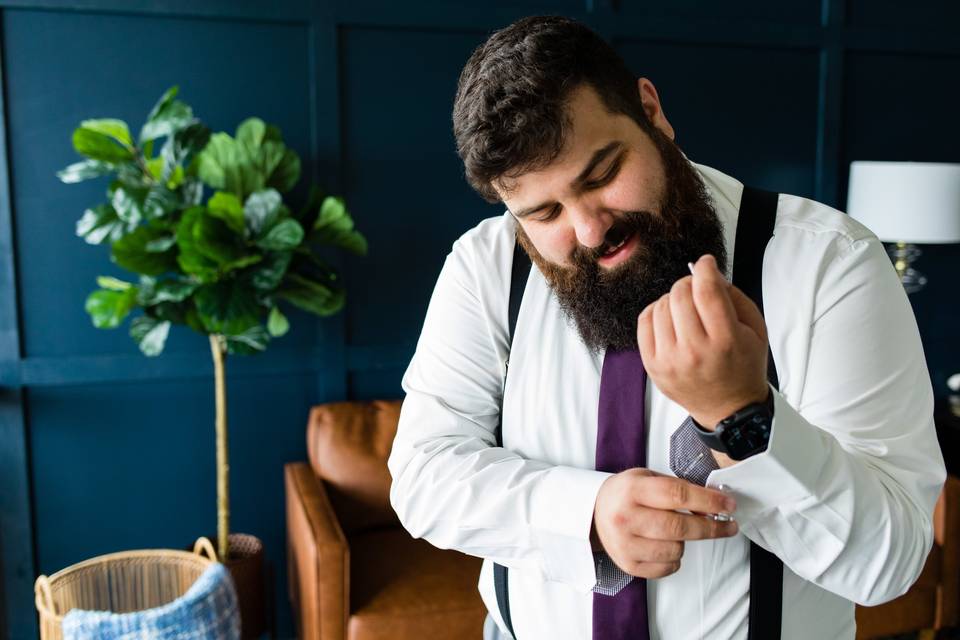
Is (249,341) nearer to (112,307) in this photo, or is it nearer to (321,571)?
(112,307)

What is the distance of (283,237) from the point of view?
93.4 inches

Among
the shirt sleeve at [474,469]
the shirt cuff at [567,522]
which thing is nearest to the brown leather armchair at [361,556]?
the shirt sleeve at [474,469]

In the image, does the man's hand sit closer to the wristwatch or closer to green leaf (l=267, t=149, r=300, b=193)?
the wristwatch

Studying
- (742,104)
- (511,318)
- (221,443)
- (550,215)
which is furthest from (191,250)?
(742,104)

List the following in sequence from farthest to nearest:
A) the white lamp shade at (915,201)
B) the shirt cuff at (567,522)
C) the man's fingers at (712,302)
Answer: the white lamp shade at (915,201), the shirt cuff at (567,522), the man's fingers at (712,302)

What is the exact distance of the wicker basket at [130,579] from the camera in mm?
2406

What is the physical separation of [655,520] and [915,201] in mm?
2855

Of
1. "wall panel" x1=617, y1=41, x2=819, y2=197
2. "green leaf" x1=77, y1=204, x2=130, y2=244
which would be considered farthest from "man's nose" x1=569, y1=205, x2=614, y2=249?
"wall panel" x1=617, y1=41, x2=819, y2=197

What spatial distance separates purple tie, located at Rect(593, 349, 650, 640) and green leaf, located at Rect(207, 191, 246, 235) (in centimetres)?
167

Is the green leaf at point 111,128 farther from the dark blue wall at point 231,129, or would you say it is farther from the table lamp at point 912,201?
the table lamp at point 912,201

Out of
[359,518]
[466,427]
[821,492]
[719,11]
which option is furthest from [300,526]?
[719,11]

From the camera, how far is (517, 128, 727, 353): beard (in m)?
0.97

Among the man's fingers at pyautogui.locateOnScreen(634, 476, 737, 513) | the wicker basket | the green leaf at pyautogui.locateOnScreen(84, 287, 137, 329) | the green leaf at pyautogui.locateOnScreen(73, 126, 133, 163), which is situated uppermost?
the green leaf at pyautogui.locateOnScreen(73, 126, 133, 163)

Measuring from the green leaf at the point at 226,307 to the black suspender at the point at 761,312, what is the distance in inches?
55.9
